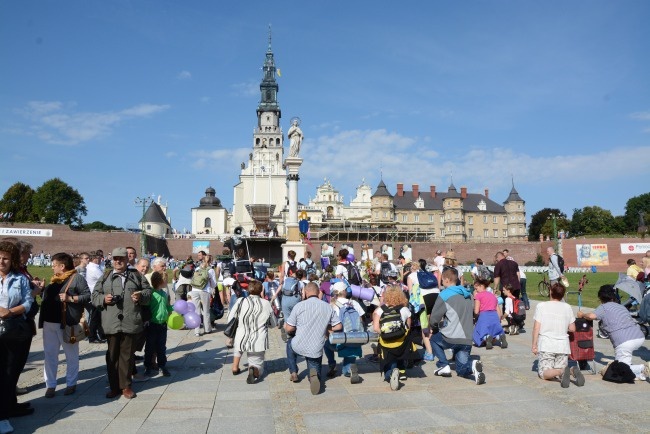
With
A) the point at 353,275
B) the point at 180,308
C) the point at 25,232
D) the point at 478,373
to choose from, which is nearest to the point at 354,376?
the point at 478,373

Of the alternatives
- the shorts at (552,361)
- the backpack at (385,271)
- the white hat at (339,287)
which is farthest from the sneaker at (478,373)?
the backpack at (385,271)

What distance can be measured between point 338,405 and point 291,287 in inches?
157

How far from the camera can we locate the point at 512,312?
37.5 ft

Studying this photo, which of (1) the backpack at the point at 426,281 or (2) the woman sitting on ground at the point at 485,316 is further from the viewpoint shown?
(2) the woman sitting on ground at the point at 485,316

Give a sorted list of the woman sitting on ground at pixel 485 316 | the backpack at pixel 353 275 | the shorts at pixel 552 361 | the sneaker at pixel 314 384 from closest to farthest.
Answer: the sneaker at pixel 314 384 → the shorts at pixel 552 361 → the woman sitting on ground at pixel 485 316 → the backpack at pixel 353 275

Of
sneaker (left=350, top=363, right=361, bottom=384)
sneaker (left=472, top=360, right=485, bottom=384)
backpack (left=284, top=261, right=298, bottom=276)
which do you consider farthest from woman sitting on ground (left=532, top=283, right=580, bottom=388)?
backpack (left=284, top=261, right=298, bottom=276)

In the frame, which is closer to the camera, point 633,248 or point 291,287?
point 291,287

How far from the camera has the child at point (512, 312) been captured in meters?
11.4

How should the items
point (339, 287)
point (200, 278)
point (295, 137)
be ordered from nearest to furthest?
point (339, 287) < point (200, 278) < point (295, 137)

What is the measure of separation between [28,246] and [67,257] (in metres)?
0.48

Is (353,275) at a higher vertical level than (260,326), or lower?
higher

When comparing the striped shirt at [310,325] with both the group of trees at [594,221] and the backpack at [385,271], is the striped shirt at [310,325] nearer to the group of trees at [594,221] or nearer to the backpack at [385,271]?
the backpack at [385,271]

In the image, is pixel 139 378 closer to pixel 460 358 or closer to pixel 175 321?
pixel 175 321

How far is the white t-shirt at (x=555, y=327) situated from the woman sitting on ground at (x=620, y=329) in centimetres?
45
